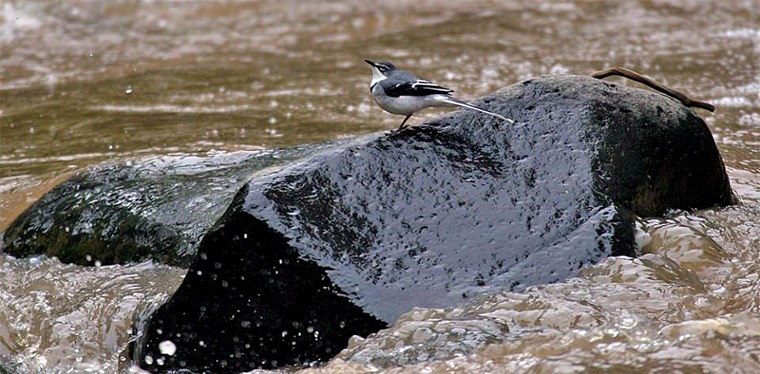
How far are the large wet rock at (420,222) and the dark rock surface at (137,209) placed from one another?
29.1 inches

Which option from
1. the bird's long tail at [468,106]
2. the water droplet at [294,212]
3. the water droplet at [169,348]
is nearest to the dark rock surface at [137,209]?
the water droplet at [169,348]

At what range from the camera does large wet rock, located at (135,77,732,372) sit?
15.0 ft

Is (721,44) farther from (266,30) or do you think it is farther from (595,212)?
(595,212)

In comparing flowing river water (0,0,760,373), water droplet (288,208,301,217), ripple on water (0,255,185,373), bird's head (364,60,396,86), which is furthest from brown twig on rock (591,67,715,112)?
ripple on water (0,255,185,373)

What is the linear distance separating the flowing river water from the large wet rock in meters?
0.17

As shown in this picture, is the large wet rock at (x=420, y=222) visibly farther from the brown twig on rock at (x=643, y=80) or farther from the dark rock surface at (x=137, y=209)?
the dark rock surface at (x=137, y=209)

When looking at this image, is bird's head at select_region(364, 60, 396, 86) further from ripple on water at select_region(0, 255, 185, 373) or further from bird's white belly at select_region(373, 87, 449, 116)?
ripple on water at select_region(0, 255, 185, 373)

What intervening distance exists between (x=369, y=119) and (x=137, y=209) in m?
3.61

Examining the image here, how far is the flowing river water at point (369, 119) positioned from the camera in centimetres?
435

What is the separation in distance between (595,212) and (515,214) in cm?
38

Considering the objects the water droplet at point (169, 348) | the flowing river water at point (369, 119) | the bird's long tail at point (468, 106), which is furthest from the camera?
the bird's long tail at point (468, 106)

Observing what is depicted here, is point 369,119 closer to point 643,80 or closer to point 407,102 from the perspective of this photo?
point 643,80

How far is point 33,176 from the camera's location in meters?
7.52

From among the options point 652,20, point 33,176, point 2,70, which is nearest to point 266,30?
point 2,70
